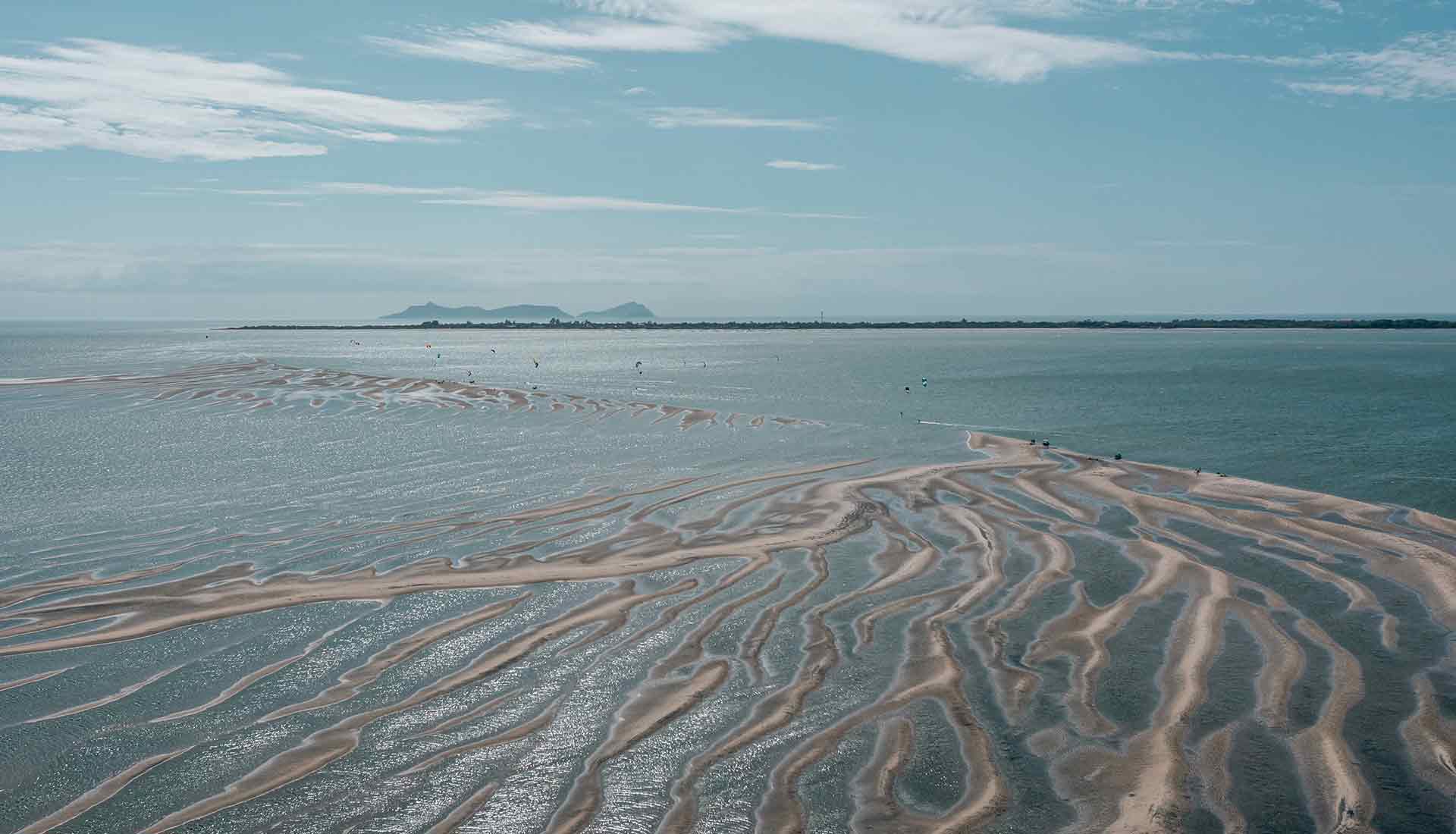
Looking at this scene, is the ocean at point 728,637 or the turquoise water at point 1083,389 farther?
the turquoise water at point 1083,389

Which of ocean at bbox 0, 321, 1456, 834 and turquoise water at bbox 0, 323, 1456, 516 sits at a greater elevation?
turquoise water at bbox 0, 323, 1456, 516

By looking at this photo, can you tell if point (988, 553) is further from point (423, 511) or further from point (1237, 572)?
point (423, 511)

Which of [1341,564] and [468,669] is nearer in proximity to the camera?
[468,669]

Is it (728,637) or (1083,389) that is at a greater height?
(1083,389)

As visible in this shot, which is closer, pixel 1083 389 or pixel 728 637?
pixel 728 637

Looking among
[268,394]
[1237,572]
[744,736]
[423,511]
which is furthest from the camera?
[268,394]

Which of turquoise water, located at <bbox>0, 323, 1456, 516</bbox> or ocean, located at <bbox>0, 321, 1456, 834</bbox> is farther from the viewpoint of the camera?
turquoise water, located at <bbox>0, 323, 1456, 516</bbox>

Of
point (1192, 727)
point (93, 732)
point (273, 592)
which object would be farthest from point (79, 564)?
point (1192, 727)

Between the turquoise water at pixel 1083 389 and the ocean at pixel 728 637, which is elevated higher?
the turquoise water at pixel 1083 389
